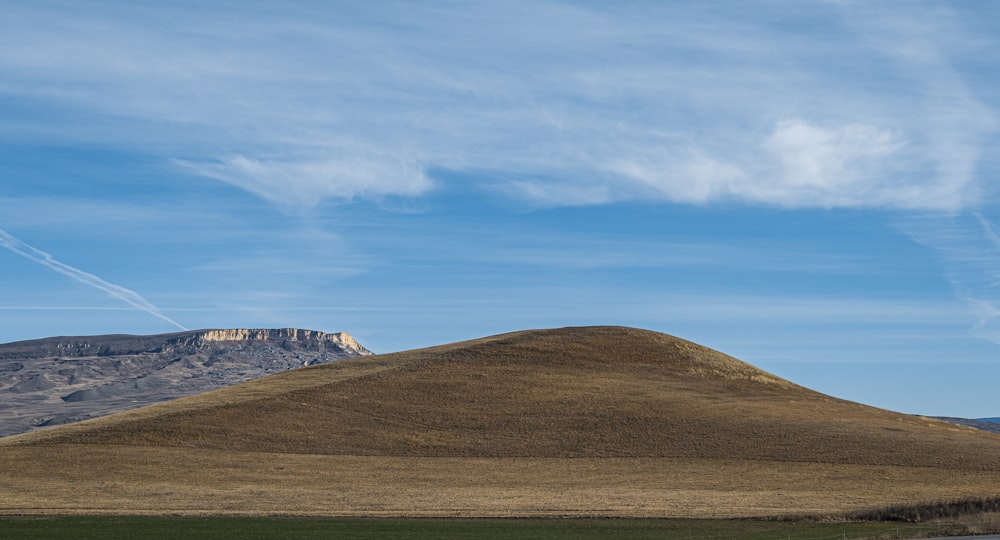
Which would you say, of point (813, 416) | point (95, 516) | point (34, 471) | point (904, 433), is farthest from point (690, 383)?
point (95, 516)

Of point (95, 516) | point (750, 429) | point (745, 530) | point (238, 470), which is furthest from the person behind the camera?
point (750, 429)

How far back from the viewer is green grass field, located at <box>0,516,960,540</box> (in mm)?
41969

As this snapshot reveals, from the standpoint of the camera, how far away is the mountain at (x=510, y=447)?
5828 centimetres

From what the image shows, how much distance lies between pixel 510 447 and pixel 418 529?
3768 cm

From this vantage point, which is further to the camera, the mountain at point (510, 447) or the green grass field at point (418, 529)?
the mountain at point (510, 447)

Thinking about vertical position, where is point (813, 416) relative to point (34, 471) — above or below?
above

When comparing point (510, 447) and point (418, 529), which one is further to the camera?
point (510, 447)

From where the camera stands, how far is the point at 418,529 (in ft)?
146

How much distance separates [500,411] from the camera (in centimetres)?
9250

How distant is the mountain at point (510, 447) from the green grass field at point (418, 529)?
342cm

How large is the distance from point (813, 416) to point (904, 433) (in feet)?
25.4

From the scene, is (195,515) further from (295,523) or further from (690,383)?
(690,383)

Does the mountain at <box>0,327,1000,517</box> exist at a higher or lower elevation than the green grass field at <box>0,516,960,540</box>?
higher

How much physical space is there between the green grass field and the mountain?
11.2 feet
